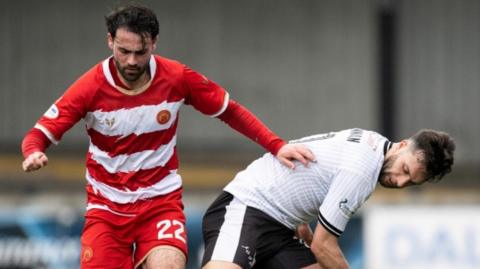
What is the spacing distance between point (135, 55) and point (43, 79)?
9000 mm

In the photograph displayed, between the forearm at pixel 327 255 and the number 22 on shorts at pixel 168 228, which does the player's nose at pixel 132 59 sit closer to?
the number 22 on shorts at pixel 168 228

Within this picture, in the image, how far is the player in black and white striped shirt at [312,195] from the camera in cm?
605

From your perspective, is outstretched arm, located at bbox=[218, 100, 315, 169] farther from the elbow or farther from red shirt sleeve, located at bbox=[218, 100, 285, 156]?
the elbow

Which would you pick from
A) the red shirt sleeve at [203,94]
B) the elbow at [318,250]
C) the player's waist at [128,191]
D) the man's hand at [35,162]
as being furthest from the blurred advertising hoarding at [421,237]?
the man's hand at [35,162]

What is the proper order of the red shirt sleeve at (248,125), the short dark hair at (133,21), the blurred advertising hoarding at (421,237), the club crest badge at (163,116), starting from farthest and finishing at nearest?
1. the blurred advertising hoarding at (421,237)
2. the red shirt sleeve at (248,125)
3. the club crest badge at (163,116)
4. the short dark hair at (133,21)

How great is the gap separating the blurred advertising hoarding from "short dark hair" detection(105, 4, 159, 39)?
5874 mm

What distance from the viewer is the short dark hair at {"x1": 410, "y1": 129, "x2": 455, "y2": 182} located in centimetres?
599

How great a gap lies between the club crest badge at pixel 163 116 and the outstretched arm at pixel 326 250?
0.98 m

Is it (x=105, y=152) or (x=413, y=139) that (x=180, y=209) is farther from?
(x=413, y=139)

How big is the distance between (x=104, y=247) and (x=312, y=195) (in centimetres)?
112

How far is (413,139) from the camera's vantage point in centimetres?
611

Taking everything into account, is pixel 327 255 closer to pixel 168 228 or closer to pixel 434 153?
pixel 434 153

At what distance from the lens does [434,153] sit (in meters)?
5.99

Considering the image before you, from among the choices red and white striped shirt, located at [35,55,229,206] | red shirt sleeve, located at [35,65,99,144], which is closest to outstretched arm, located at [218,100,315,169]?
red and white striped shirt, located at [35,55,229,206]
